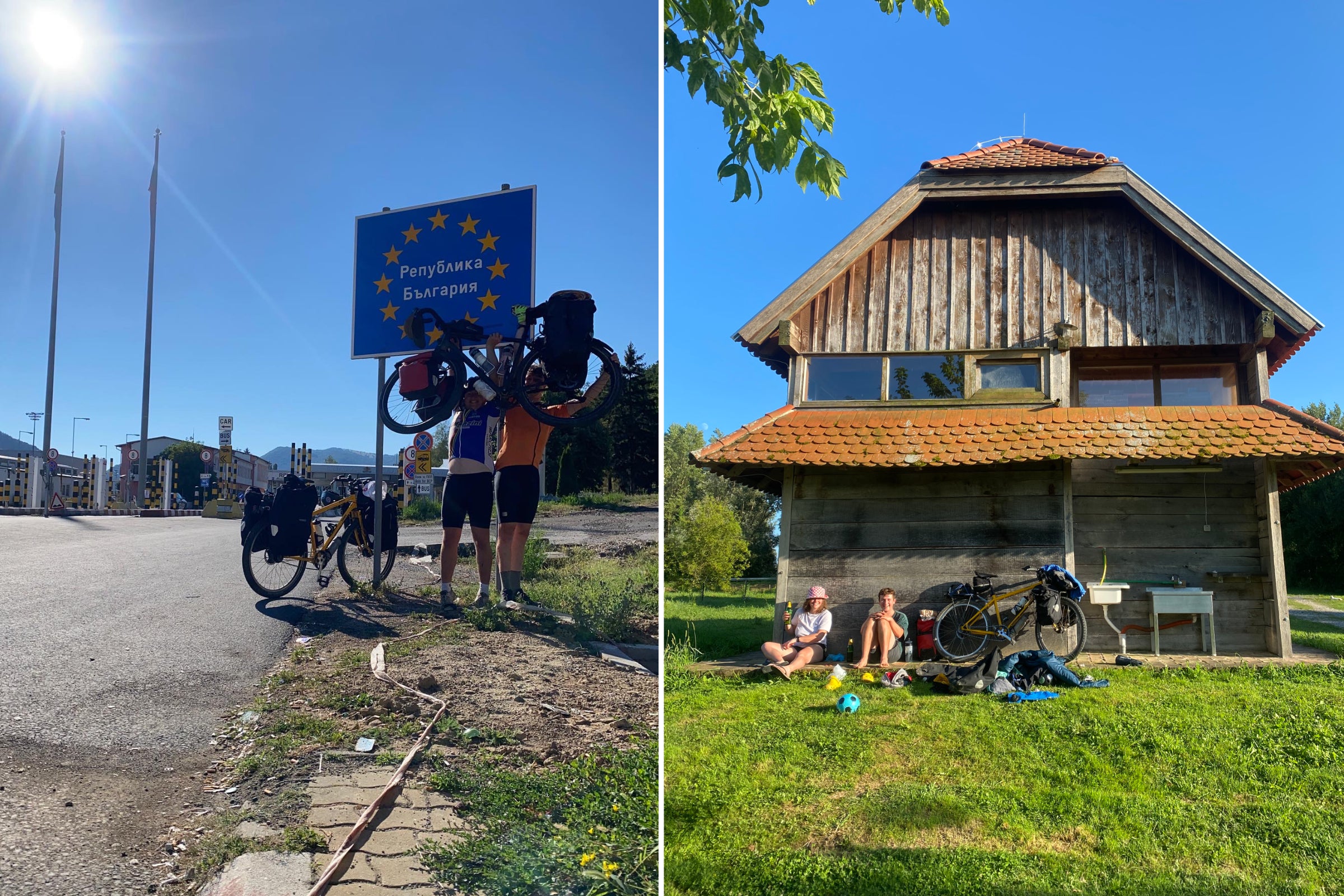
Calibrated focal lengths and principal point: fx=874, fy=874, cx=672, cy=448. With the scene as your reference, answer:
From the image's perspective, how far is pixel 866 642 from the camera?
699cm

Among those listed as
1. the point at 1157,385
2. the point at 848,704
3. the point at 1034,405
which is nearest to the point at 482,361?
the point at 848,704

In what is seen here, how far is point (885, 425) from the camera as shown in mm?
7703

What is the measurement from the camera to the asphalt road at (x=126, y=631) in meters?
1.77

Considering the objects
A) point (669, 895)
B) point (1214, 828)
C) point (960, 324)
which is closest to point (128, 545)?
point (669, 895)

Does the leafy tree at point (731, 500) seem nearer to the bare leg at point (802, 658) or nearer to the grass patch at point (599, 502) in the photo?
the bare leg at point (802, 658)

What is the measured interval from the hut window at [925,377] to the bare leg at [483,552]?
6.30 m

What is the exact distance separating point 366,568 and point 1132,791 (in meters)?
3.58

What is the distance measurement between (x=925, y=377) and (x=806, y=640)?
2.79 m

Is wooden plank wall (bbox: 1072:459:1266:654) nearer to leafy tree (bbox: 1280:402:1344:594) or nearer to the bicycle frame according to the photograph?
the bicycle frame

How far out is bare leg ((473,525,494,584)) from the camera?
240 cm

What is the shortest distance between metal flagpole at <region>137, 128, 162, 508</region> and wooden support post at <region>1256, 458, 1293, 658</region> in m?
7.97

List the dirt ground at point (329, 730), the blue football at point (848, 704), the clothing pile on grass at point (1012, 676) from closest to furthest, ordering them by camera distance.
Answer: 1. the dirt ground at point (329, 730)
2. the blue football at point (848, 704)
3. the clothing pile on grass at point (1012, 676)

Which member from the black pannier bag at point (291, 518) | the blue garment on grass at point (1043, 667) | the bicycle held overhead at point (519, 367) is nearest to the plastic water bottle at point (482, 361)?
the bicycle held overhead at point (519, 367)

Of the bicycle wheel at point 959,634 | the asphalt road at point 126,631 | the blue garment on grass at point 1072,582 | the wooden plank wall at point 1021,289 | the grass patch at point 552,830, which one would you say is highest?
the wooden plank wall at point 1021,289
